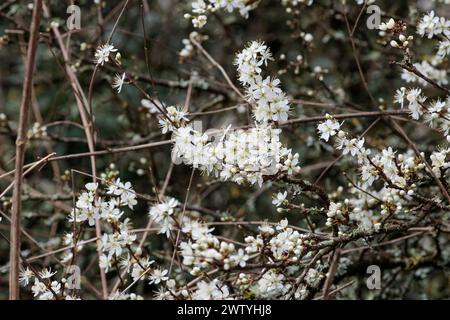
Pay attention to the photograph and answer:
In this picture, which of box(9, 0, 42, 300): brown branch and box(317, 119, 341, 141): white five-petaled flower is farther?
box(317, 119, 341, 141): white five-petaled flower

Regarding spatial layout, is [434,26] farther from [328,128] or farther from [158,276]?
[158,276]

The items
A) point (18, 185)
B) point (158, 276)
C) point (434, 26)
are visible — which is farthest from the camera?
point (434, 26)

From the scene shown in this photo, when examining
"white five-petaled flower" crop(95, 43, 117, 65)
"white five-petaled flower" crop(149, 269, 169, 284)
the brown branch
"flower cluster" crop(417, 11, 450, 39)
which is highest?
"flower cluster" crop(417, 11, 450, 39)

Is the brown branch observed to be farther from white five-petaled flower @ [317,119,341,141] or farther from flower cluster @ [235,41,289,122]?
white five-petaled flower @ [317,119,341,141]

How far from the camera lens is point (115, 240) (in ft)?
6.67

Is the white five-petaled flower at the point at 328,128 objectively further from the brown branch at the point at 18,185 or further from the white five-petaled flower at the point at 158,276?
the brown branch at the point at 18,185

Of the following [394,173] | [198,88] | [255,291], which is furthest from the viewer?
[198,88]

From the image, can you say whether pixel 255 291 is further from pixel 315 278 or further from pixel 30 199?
pixel 30 199

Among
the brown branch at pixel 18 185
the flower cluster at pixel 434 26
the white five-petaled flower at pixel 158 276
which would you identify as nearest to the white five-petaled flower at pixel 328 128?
the flower cluster at pixel 434 26

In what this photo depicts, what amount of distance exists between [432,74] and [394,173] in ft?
2.97

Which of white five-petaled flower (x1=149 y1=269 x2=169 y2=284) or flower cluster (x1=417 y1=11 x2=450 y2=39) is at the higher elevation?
flower cluster (x1=417 y1=11 x2=450 y2=39)

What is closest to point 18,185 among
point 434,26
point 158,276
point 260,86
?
point 158,276

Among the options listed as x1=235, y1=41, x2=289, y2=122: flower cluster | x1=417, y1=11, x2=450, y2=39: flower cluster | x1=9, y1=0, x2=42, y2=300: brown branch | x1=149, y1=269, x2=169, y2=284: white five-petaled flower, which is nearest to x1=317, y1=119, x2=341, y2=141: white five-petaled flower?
x1=235, y1=41, x2=289, y2=122: flower cluster

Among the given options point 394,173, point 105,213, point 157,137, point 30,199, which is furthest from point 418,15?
point 30,199
